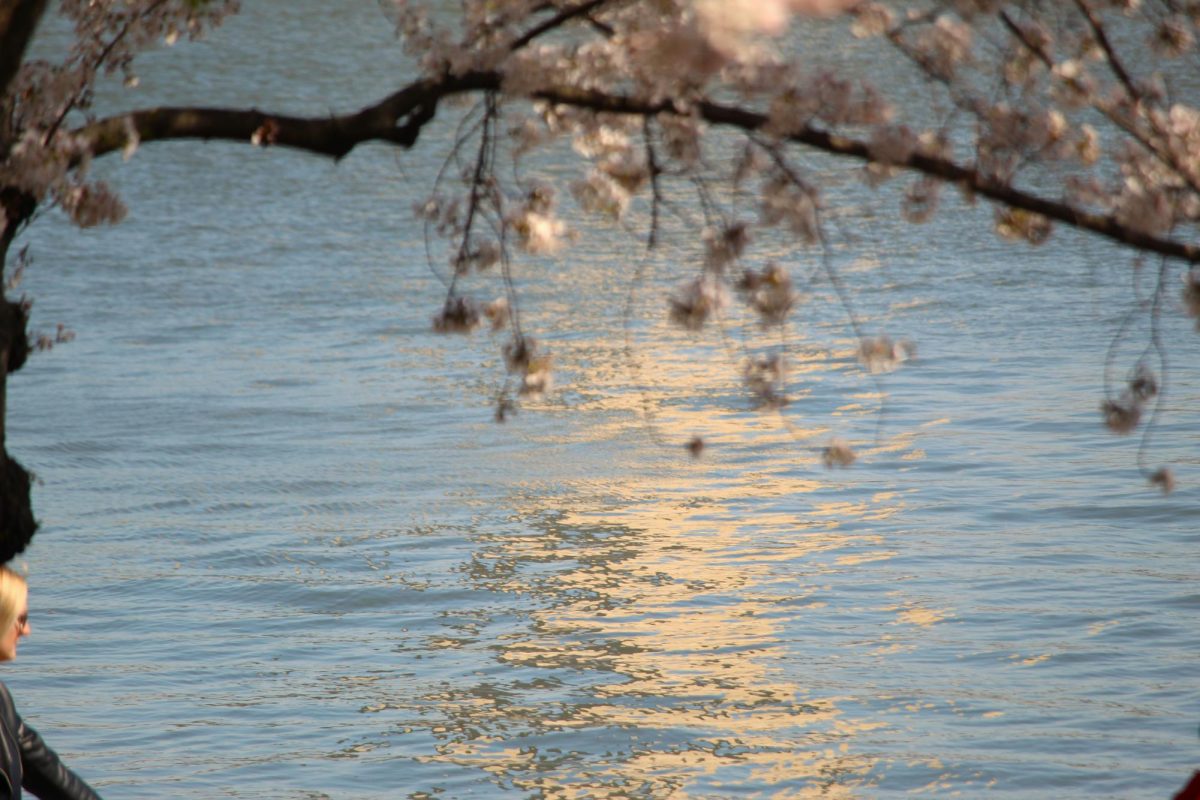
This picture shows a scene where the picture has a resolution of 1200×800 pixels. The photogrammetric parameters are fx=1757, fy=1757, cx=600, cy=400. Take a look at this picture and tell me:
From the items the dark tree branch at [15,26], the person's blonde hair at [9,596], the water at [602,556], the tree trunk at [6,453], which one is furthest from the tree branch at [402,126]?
the water at [602,556]

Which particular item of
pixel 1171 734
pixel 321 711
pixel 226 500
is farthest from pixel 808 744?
pixel 226 500

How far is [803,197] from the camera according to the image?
3.67 meters

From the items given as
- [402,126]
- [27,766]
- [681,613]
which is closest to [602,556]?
[681,613]

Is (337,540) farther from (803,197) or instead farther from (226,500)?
(803,197)

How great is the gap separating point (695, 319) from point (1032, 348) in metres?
8.82

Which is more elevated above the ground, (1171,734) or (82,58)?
(82,58)

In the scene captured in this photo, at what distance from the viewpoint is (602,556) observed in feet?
26.2

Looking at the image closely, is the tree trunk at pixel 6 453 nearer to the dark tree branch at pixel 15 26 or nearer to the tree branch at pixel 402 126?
the tree branch at pixel 402 126

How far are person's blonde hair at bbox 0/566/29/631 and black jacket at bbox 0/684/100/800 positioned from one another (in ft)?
0.40

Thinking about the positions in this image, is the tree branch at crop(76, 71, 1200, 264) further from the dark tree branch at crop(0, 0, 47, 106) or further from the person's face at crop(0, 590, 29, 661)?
the person's face at crop(0, 590, 29, 661)

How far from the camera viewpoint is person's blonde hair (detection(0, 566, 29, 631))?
314cm

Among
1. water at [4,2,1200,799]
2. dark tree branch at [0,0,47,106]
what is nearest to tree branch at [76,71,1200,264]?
dark tree branch at [0,0,47,106]

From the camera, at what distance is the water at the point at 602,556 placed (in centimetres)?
580

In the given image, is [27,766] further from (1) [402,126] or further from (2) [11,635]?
(1) [402,126]
